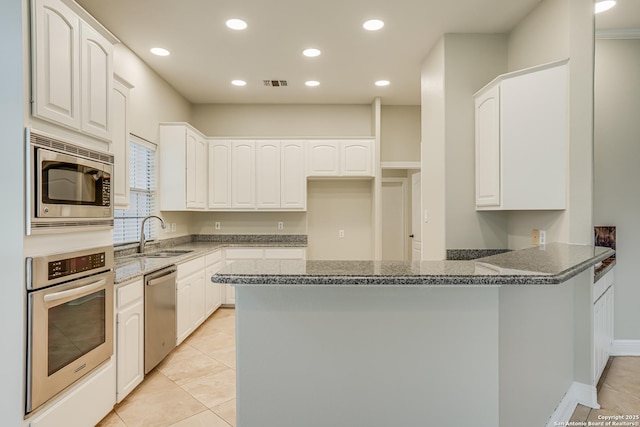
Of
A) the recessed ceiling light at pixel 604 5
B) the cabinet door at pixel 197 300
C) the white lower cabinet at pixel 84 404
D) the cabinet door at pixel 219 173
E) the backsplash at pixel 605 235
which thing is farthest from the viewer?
the cabinet door at pixel 219 173

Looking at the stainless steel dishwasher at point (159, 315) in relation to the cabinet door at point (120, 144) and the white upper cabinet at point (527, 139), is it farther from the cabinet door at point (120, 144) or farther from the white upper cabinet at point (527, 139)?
the white upper cabinet at point (527, 139)

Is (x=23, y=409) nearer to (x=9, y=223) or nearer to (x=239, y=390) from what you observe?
(x=9, y=223)

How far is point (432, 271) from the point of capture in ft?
4.58

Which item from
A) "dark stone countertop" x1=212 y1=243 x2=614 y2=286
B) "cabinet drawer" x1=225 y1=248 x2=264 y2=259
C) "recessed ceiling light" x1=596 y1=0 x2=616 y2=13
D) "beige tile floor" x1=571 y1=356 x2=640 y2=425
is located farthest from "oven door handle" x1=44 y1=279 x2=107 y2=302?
"recessed ceiling light" x1=596 y1=0 x2=616 y2=13

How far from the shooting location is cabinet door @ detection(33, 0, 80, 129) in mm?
1694

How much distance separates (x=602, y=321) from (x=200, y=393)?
310 cm

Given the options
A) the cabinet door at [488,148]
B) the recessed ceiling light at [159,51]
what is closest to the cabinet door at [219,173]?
the recessed ceiling light at [159,51]

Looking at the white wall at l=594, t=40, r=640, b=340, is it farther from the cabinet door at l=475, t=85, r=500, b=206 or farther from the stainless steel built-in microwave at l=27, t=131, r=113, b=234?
the stainless steel built-in microwave at l=27, t=131, r=113, b=234

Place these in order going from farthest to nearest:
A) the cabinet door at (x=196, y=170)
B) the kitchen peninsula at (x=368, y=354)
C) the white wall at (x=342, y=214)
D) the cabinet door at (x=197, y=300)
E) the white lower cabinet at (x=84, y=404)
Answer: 1. the white wall at (x=342, y=214)
2. the cabinet door at (x=196, y=170)
3. the cabinet door at (x=197, y=300)
4. the white lower cabinet at (x=84, y=404)
5. the kitchen peninsula at (x=368, y=354)

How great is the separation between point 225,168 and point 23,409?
3.74 metres

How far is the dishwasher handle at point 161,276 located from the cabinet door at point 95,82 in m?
1.12

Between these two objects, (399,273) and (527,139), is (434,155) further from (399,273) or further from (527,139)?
(399,273)

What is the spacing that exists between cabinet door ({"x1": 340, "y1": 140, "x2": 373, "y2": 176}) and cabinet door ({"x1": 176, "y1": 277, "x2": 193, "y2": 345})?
8.53 ft

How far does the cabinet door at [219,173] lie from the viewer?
5023mm
